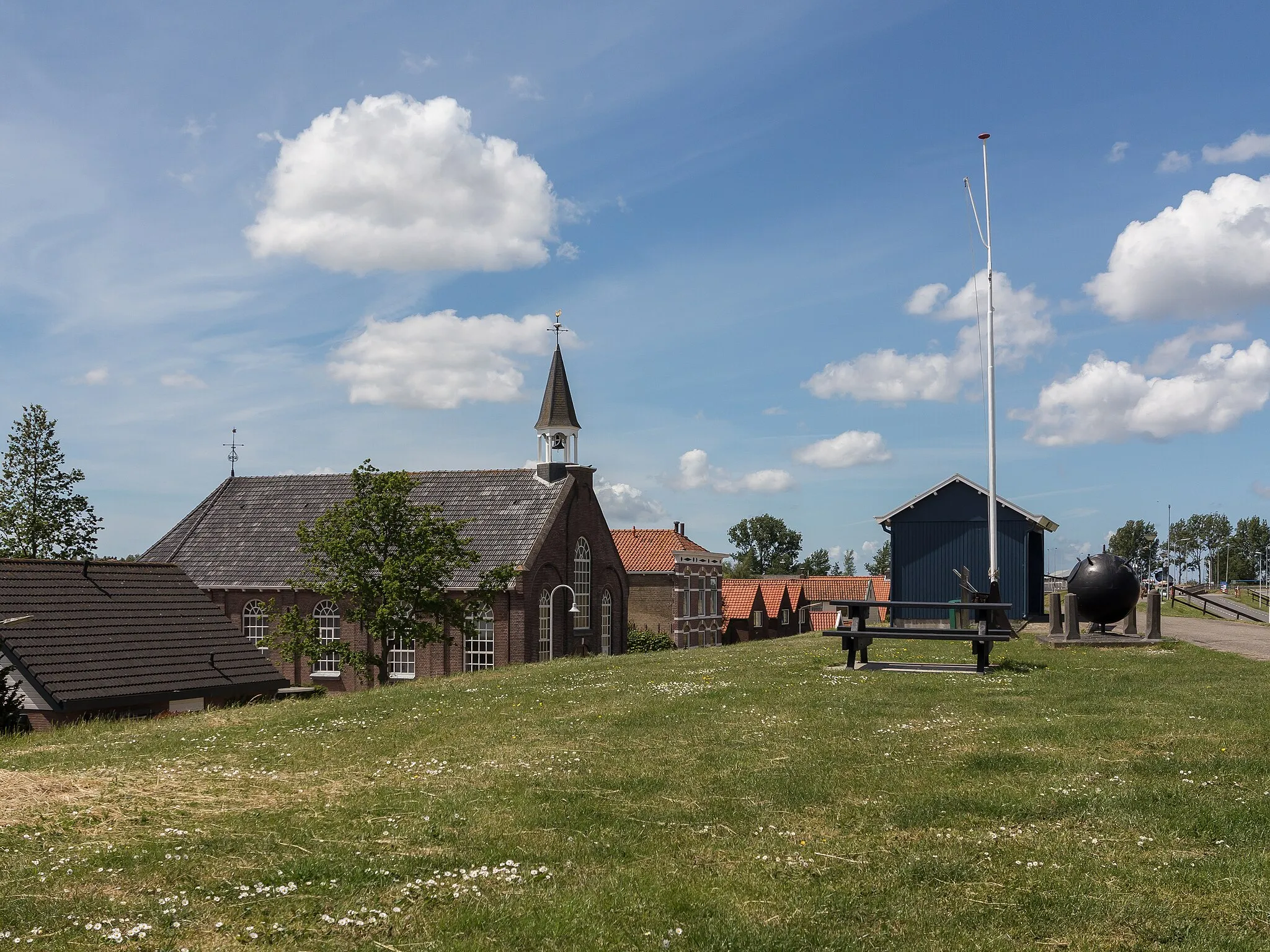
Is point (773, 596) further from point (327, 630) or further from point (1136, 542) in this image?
point (1136, 542)

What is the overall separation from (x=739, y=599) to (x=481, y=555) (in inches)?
1423

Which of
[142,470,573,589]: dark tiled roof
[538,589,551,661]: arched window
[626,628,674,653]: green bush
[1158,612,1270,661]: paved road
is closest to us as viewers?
[1158,612,1270,661]: paved road

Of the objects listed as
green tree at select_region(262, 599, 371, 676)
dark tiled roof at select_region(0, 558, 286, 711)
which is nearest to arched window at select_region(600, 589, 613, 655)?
green tree at select_region(262, 599, 371, 676)

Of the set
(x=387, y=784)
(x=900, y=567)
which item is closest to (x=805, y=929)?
(x=387, y=784)

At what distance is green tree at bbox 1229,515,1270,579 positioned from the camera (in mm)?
161000

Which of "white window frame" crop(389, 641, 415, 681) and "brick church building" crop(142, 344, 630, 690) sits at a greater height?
"brick church building" crop(142, 344, 630, 690)

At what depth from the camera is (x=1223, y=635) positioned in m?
30.0

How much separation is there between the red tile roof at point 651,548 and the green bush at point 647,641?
4.06 metres

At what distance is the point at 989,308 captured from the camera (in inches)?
1324

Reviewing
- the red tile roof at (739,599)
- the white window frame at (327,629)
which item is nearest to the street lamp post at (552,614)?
the white window frame at (327,629)

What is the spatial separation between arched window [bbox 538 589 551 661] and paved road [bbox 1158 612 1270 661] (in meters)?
24.5

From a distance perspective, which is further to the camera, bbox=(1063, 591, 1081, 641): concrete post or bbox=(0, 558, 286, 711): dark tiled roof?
bbox=(0, 558, 286, 711): dark tiled roof

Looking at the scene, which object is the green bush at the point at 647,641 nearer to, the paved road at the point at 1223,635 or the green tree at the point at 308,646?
the green tree at the point at 308,646

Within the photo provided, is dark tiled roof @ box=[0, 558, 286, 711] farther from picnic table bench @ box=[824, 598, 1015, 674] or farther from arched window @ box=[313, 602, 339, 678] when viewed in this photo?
picnic table bench @ box=[824, 598, 1015, 674]
